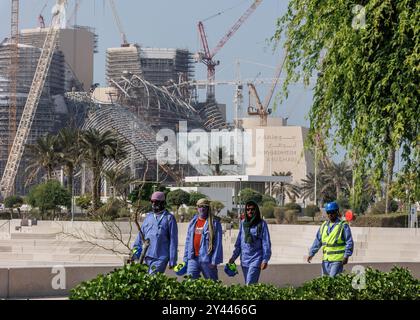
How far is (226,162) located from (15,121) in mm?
58589

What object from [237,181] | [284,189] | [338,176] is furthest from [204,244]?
[284,189]

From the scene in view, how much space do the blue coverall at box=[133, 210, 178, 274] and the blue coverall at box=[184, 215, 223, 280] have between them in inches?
10.7

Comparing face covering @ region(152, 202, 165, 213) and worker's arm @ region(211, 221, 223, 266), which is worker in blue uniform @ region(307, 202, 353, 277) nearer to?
worker's arm @ region(211, 221, 223, 266)

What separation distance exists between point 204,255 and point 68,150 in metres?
66.5

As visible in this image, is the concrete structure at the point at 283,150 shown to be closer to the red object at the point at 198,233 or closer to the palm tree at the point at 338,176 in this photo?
the palm tree at the point at 338,176

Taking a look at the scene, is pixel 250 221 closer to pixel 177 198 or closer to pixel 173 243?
pixel 173 243

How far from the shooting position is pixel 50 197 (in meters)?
74.7

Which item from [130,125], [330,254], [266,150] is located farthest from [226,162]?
[330,254]

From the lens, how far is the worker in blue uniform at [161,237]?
11.3 meters

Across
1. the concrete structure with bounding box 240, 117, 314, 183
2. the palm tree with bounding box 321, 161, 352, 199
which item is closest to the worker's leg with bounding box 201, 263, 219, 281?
the palm tree with bounding box 321, 161, 352, 199

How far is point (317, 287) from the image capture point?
891 cm

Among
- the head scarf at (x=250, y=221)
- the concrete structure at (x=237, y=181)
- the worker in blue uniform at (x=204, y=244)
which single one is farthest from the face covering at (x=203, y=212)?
the concrete structure at (x=237, y=181)

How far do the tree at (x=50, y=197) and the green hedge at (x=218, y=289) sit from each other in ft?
216
